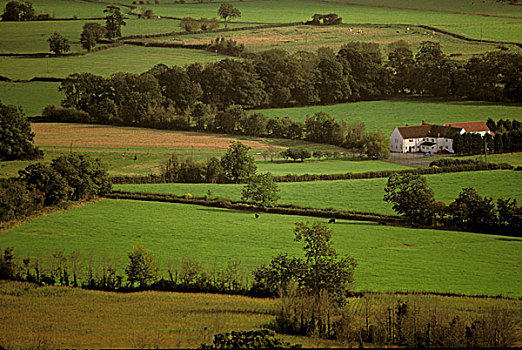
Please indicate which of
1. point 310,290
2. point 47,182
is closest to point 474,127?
point 47,182

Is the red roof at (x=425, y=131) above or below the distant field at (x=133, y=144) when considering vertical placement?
above

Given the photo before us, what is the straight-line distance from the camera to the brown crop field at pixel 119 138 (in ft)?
244

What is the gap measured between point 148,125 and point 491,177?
41.7 m

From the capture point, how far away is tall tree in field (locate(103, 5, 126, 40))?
10469 centimetres

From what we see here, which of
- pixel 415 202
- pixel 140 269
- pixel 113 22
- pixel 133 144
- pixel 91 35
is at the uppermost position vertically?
pixel 113 22

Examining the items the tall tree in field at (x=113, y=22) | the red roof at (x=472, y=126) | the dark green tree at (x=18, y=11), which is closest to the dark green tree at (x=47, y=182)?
the red roof at (x=472, y=126)

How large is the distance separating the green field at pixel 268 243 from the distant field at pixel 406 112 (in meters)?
39.1

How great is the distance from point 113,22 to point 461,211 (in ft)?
237

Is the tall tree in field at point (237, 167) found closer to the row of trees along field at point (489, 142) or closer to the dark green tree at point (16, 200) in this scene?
the dark green tree at point (16, 200)

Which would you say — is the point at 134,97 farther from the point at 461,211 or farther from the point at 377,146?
the point at 461,211

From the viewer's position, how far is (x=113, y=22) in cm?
10506

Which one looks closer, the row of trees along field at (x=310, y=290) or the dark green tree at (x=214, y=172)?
the row of trees along field at (x=310, y=290)

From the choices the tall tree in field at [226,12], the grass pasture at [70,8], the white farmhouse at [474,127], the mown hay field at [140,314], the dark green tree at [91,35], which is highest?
the tall tree in field at [226,12]

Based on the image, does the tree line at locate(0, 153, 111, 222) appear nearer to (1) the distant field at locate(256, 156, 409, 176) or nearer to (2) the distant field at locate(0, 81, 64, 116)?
(1) the distant field at locate(256, 156, 409, 176)
